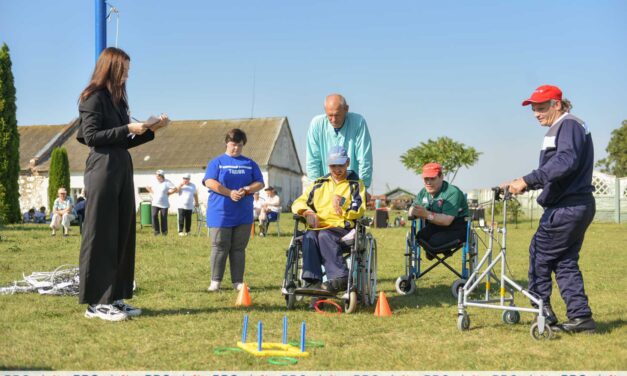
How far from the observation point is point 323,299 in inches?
245

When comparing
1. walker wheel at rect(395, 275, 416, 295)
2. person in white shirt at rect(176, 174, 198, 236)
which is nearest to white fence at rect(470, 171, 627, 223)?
person in white shirt at rect(176, 174, 198, 236)

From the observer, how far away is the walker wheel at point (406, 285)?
7.47 m

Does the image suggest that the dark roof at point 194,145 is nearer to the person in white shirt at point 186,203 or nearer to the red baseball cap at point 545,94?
the person in white shirt at point 186,203

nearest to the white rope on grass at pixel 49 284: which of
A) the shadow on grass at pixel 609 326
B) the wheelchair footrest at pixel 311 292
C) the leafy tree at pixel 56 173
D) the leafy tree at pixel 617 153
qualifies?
the wheelchair footrest at pixel 311 292

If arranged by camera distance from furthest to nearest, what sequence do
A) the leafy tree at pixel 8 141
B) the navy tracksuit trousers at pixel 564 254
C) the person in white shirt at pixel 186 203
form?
the leafy tree at pixel 8 141
the person in white shirt at pixel 186 203
the navy tracksuit trousers at pixel 564 254

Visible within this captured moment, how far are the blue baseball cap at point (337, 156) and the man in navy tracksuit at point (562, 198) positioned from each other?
186 cm

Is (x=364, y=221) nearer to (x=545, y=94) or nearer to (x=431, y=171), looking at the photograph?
(x=431, y=171)

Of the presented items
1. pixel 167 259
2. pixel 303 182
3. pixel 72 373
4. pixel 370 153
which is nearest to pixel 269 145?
pixel 303 182

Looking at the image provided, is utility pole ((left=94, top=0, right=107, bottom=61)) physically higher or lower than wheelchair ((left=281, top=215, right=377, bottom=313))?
higher

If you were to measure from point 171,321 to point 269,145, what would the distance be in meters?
37.9

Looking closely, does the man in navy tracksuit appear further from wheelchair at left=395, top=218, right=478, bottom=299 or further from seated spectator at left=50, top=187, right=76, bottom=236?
seated spectator at left=50, top=187, right=76, bottom=236

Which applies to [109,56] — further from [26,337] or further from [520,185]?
[520,185]

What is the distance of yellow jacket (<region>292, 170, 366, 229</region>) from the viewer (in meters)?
6.36

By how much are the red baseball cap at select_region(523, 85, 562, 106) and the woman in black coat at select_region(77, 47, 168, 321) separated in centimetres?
295
